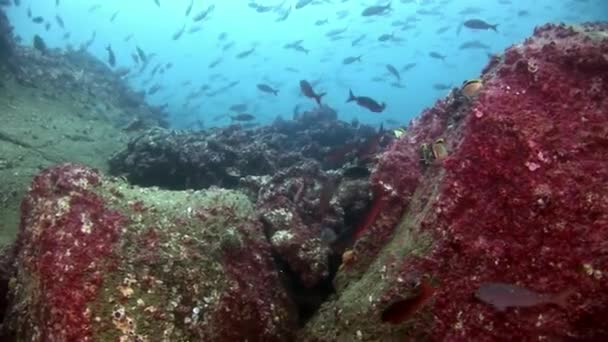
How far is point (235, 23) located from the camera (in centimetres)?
17250

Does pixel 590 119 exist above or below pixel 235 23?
above

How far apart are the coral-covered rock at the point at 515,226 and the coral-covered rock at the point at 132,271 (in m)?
0.84

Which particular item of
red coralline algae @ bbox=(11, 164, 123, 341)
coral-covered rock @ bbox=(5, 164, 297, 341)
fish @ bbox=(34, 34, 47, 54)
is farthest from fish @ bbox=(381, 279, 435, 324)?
fish @ bbox=(34, 34, 47, 54)

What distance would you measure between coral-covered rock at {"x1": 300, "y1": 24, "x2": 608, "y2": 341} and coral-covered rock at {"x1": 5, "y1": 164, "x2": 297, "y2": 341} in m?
0.84

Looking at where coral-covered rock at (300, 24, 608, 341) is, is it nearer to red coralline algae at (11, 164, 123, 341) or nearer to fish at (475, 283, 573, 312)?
fish at (475, 283, 573, 312)

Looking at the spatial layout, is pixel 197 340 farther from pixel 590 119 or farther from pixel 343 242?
pixel 590 119

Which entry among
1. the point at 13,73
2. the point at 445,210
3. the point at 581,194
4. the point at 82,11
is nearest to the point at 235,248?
the point at 445,210

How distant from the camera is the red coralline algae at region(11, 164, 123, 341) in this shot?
10.6 feet

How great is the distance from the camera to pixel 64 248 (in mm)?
3520

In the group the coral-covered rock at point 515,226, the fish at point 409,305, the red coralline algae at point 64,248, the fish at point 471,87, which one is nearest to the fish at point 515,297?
the coral-covered rock at point 515,226

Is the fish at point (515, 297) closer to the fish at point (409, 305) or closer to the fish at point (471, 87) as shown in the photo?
the fish at point (409, 305)

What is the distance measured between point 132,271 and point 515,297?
2.76 meters

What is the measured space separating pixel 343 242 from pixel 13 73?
512 inches

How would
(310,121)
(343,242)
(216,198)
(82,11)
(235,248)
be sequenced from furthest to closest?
(82,11), (310,121), (343,242), (216,198), (235,248)
